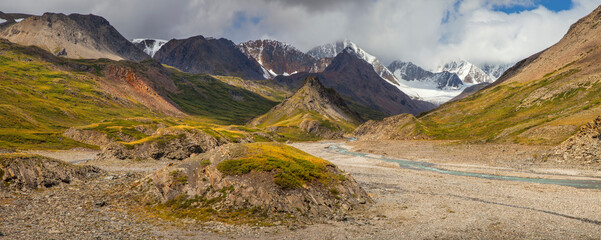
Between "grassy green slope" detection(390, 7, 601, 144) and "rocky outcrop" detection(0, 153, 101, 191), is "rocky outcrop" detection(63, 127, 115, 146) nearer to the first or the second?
"rocky outcrop" detection(0, 153, 101, 191)

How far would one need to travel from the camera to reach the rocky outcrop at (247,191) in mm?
36906

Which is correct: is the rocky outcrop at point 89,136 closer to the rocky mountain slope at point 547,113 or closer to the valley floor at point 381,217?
the valley floor at point 381,217

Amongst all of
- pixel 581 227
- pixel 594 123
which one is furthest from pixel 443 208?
pixel 594 123

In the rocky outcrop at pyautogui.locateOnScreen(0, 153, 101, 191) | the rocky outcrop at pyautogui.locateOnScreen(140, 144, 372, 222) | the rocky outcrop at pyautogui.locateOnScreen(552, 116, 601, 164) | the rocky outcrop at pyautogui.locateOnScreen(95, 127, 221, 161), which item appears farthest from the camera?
the rocky outcrop at pyautogui.locateOnScreen(95, 127, 221, 161)

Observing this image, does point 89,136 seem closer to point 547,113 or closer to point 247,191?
point 247,191

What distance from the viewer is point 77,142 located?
119250 mm

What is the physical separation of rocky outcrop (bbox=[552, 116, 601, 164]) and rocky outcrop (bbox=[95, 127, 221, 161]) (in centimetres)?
10494

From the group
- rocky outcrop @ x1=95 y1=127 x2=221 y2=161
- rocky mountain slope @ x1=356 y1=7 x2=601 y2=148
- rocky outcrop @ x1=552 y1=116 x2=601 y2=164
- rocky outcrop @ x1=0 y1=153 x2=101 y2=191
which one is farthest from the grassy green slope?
rocky outcrop @ x1=0 y1=153 x2=101 y2=191

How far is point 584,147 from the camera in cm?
8150

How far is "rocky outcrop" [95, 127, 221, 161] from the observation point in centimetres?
8475

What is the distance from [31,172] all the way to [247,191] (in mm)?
31161

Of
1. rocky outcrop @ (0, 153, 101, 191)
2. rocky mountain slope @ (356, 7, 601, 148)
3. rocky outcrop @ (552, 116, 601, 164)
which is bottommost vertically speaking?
rocky outcrop @ (0, 153, 101, 191)

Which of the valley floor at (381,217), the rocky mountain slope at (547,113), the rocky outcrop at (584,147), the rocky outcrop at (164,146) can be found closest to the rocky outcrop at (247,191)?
the valley floor at (381,217)

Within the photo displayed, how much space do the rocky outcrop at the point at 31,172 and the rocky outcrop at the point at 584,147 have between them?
11199 cm
